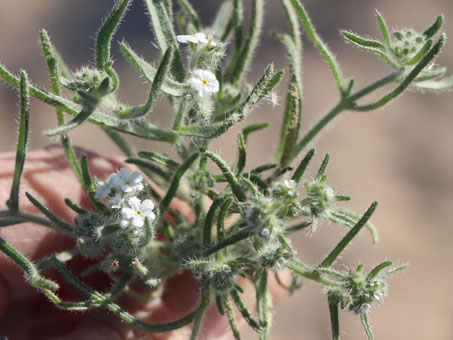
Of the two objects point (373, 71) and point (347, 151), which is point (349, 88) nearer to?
point (347, 151)

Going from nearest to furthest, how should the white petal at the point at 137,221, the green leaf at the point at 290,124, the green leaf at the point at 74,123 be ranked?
the green leaf at the point at 74,123 → the white petal at the point at 137,221 → the green leaf at the point at 290,124

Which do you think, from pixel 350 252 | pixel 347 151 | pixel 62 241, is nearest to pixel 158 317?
pixel 62 241

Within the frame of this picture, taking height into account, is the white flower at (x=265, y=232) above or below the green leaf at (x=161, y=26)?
below

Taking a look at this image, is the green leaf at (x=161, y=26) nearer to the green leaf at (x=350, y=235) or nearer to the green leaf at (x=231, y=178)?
the green leaf at (x=231, y=178)

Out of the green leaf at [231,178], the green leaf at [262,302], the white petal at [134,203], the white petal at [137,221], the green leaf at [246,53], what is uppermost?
the green leaf at [246,53]

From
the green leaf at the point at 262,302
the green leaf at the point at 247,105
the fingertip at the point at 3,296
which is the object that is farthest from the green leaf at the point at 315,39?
the fingertip at the point at 3,296

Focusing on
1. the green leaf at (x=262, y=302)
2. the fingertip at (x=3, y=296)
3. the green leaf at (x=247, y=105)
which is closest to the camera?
the green leaf at (x=247, y=105)

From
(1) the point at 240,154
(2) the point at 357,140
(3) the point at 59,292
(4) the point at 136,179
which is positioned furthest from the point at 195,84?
(2) the point at 357,140

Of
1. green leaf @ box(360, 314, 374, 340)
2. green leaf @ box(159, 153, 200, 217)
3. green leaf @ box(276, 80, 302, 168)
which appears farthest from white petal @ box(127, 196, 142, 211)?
green leaf @ box(360, 314, 374, 340)
